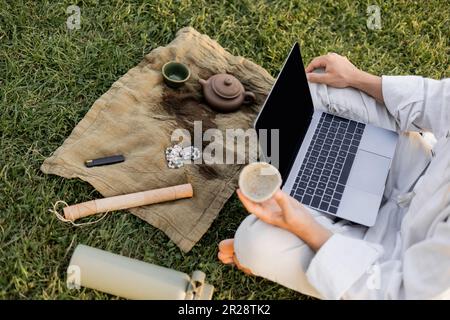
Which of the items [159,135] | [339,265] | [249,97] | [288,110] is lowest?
[159,135]

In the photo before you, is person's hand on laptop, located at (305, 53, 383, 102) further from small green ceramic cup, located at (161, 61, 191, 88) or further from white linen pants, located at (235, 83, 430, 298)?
small green ceramic cup, located at (161, 61, 191, 88)

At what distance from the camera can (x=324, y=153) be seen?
2.66m

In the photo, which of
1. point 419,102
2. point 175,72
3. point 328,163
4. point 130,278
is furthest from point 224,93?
point 130,278

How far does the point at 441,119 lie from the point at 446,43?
141cm

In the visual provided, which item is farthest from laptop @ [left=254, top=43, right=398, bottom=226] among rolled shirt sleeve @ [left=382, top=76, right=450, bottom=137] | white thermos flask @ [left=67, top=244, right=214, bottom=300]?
white thermos flask @ [left=67, top=244, right=214, bottom=300]

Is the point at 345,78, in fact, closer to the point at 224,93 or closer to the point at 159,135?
the point at 224,93

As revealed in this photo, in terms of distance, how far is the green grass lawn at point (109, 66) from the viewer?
255 cm

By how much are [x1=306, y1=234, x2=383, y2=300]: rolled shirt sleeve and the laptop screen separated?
0.48m

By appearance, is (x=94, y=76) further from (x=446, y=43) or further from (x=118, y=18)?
(x=446, y=43)

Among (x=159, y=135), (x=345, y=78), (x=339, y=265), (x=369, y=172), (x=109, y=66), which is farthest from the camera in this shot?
(x=109, y=66)

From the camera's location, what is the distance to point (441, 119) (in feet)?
8.22

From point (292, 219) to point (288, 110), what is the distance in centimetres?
58
